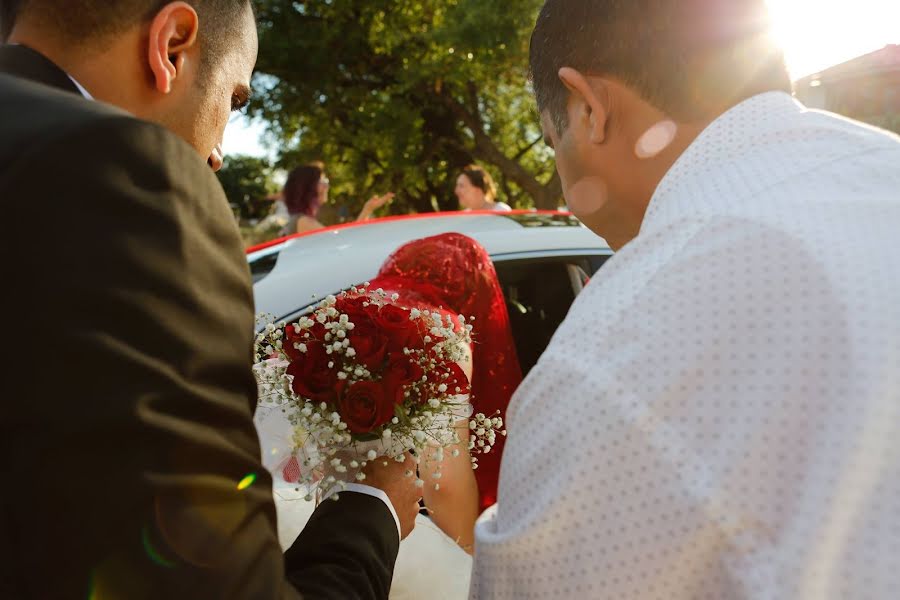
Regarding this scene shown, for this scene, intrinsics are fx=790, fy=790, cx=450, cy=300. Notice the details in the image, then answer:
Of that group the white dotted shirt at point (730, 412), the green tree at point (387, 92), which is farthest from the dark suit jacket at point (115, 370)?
the green tree at point (387, 92)

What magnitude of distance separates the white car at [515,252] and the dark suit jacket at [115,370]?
254 cm

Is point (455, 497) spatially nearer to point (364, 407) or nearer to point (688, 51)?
point (364, 407)

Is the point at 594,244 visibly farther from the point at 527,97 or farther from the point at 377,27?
the point at 527,97

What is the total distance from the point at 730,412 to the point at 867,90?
1902 centimetres

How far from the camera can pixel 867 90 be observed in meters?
17.2

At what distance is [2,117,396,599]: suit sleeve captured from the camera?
90 cm

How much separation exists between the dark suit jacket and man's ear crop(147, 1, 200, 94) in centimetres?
29

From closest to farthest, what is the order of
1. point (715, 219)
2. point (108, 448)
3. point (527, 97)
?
point (108, 448) < point (715, 219) < point (527, 97)

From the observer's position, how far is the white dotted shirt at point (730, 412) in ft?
3.21

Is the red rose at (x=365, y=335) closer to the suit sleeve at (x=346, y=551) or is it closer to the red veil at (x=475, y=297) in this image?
the suit sleeve at (x=346, y=551)

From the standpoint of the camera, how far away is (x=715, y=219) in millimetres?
1138

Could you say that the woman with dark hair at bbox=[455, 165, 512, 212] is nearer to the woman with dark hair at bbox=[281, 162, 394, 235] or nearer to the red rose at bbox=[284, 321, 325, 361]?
the woman with dark hair at bbox=[281, 162, 394, 235]

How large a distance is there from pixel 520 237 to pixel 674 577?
2.99 meters

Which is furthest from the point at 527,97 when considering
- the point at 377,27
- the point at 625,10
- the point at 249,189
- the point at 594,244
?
the point at 249,189
